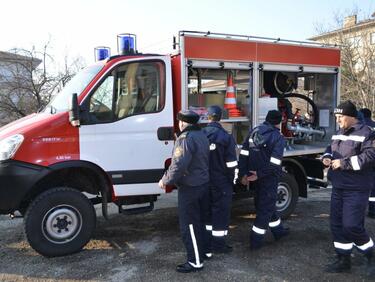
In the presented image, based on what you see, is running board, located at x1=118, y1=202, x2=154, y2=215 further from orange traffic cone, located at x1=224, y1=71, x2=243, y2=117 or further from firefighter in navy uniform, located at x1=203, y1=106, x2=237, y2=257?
orange traffic cone, located at x1=224, y1=71, x2=243, y2=117

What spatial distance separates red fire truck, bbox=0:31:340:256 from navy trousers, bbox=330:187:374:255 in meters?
1.82

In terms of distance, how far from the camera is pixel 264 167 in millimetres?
4824

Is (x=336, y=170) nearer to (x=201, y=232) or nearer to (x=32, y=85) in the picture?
(x=201, y=232)

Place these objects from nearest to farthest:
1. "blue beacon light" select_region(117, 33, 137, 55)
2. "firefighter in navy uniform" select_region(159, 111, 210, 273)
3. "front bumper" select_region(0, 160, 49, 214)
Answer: "firefighter in navy uniform" select_region(159, 111, 210, 273), "front bumper" select_region(0, 160, 49, 214), "blue beacon light" select_region(117, 33, 137, 55)

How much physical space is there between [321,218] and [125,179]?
319 cm

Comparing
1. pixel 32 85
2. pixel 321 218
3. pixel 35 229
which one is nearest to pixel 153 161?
pixel 35 229

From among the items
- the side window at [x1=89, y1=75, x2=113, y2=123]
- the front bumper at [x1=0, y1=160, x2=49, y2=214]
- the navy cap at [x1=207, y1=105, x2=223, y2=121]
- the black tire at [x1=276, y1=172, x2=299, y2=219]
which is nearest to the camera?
the front bumper at [x1=0, y1=160, x2=49, y2=214]

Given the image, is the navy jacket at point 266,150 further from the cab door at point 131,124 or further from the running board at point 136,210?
the running board at point 136,210

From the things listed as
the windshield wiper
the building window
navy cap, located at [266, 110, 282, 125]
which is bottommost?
navy cap, located at [266, 110, 282, 125]

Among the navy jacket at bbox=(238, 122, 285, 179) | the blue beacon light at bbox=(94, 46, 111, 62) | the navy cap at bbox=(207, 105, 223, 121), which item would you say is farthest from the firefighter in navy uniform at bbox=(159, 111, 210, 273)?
the blue beacon light at bbox=(94, 46, 111, 62)

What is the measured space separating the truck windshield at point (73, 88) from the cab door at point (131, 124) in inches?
8.4

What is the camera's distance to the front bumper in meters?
4.33

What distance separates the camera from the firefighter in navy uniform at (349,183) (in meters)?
4.00

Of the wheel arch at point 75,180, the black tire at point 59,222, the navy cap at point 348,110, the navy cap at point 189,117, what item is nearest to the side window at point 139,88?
the wheel arch at point 75,180
